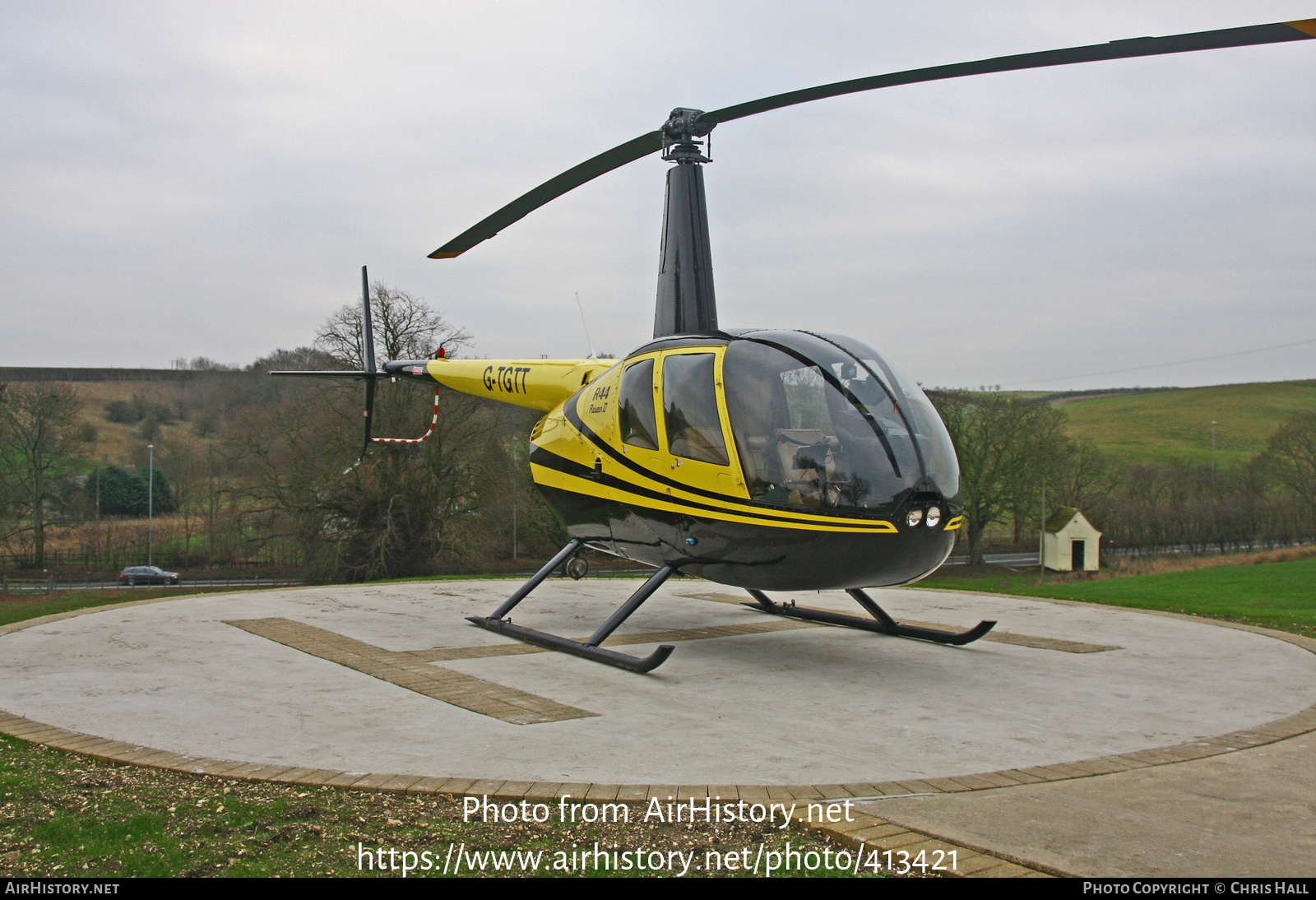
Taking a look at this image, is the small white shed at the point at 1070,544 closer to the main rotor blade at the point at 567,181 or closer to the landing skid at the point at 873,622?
the landing skid at the point at 873,622

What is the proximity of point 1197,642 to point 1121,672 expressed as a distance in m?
2.09

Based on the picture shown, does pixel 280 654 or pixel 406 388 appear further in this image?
pixel 406 388

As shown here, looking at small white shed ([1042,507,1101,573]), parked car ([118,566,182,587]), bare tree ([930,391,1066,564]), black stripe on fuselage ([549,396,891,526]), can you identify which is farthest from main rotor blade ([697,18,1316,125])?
parked car ([118,566,182,587])

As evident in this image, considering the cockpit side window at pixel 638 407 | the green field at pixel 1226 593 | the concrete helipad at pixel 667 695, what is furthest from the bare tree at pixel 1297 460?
the cockpit side window at pixel 638 407

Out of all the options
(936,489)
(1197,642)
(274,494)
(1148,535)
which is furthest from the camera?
(1148,535)

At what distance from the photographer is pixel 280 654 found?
29.1 ft

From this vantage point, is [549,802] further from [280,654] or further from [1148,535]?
[1148,535]

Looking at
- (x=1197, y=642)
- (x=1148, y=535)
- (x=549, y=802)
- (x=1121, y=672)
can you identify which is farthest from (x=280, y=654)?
(x=1148, y=535)

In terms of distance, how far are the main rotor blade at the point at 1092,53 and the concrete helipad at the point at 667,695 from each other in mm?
4235

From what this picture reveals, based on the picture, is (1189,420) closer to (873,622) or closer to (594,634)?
(873,622)

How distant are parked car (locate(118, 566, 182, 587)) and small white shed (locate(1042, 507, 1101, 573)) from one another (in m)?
40.1

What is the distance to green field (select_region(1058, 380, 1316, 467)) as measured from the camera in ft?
252

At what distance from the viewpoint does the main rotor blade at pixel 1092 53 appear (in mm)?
5484

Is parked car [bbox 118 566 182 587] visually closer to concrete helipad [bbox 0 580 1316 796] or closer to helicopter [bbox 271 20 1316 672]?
concrete helipad [bbox 0 580 1316 796]
